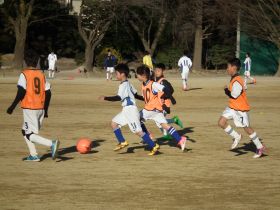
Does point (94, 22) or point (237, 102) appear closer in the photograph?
point (237, 102)

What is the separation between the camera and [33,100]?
37.7 ft

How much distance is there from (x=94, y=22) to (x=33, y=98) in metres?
39.2

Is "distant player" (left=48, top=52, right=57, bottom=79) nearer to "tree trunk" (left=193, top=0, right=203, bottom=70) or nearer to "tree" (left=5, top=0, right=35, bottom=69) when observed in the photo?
"tree" (left=5, top=0, right=35, bottom=69)

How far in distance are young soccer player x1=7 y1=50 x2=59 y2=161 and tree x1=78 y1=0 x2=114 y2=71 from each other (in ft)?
124

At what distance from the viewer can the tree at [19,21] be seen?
47.7 m

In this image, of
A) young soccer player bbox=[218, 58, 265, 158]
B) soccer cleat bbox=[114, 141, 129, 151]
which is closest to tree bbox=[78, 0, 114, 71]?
soccer cleat bbox=[114, 141, 129, 151]

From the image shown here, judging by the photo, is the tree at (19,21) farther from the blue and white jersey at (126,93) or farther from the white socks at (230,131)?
the white socks at (230,131)

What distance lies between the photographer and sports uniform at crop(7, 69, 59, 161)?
37.7 ft

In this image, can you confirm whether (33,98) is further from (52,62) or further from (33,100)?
(52,62)

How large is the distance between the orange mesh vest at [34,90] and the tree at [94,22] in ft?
124

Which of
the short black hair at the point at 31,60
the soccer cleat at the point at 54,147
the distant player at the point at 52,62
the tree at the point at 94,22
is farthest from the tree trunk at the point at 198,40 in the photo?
the soccer cleat at the point at 54,147

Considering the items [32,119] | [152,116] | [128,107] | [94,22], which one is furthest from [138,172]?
[94,22]

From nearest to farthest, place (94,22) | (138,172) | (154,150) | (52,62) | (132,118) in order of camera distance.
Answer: (138,172) < (132,118) < (154,150) < (52,62) < (94,22)

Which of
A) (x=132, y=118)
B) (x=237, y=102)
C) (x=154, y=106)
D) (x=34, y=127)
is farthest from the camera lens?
(x=154, y=106)
